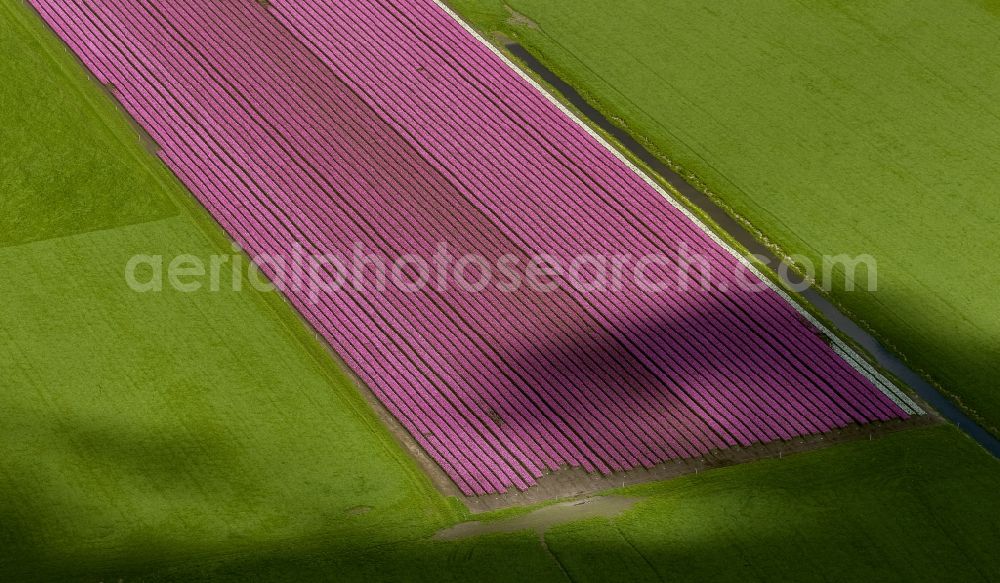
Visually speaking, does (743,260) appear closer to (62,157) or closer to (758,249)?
(758,249)

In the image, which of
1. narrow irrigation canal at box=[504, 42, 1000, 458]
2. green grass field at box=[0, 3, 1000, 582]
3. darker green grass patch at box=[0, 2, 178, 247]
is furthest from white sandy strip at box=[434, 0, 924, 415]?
darker green grass patch at box=[0, 2, 178, 247]

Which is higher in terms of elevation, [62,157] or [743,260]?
[743,260]

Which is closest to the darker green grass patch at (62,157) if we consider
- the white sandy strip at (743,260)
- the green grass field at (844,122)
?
the white sandy strip at (743,260)

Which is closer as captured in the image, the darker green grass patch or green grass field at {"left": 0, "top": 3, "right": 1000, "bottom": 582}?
green grass field at {"left": 0, "top": 3, "right": 1000, "bottom": 582}

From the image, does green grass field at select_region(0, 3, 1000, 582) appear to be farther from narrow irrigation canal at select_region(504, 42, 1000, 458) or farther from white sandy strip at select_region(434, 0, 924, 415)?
white sandy strip at select_region(434, 0, 924, 415)

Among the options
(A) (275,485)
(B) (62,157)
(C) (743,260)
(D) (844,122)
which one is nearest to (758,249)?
(C) (743,260)

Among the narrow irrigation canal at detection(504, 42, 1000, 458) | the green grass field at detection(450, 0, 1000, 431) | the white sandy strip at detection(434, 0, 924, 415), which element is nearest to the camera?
the narrow irrigation canal at detection(504, 42, 1000, 458)
